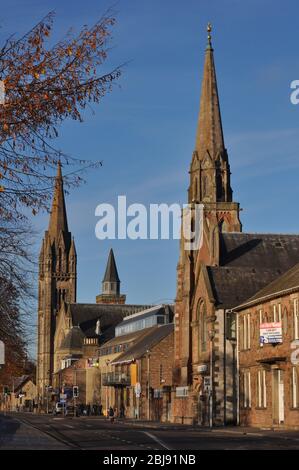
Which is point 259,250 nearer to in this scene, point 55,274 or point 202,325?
point 202,325

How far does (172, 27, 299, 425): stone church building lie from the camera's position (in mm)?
68125

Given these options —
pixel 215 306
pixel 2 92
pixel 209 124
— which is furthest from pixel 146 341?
pixel 2 92

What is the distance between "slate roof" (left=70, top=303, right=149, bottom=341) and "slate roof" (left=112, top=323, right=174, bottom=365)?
158 feet

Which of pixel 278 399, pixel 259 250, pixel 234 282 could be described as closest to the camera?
pixel 278 399

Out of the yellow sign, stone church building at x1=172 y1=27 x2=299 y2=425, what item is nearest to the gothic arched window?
stone church building at x1=172 y1=27 x2=299 y2=425

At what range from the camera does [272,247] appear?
259 ft

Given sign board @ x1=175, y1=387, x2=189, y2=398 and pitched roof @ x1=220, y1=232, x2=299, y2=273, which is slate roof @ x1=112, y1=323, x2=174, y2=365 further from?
pitched roof @ x1=220, y1=232, x2=299, y2=273

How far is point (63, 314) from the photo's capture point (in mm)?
176000

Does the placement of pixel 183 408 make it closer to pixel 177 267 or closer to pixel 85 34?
pixel 177 267

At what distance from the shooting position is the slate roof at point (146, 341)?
9762cm

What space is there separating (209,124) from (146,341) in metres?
25.9

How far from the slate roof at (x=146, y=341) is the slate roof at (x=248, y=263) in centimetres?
2068

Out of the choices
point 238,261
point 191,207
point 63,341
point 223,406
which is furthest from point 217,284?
point 63,341

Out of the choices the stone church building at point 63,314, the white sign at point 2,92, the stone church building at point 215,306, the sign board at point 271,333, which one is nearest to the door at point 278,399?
the sign board at point 271,333
